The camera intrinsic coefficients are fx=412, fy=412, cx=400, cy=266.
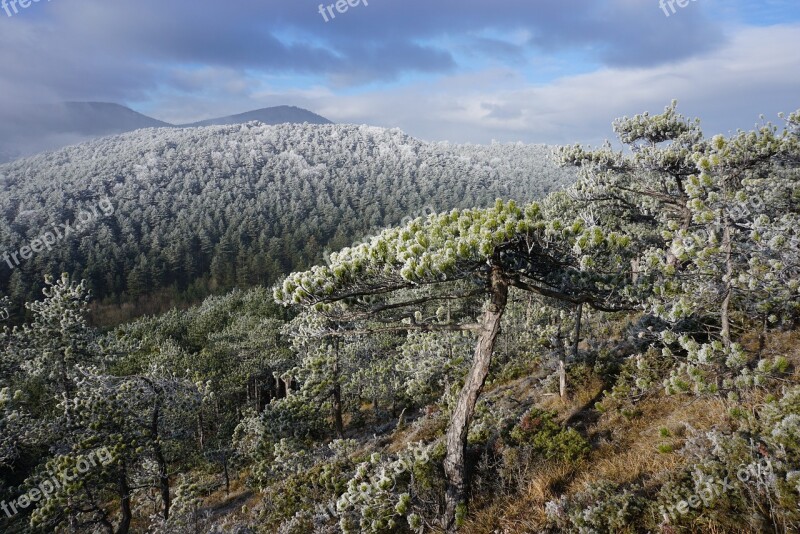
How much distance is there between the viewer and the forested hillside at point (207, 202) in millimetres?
80312

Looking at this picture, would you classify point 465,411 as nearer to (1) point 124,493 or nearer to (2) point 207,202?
(1) point 124,493

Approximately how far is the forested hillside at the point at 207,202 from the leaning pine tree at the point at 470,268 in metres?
32.0

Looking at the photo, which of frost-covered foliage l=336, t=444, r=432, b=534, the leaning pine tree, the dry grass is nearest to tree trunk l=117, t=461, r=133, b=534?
frost-covered foliage l=336, t=444, r=432, b=534

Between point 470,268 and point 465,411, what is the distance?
3111mm

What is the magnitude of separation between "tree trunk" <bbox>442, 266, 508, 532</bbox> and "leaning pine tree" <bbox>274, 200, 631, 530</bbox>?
0.06ft

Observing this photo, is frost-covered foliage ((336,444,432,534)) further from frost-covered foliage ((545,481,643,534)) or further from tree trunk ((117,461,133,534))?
tree trunk ((117,461,133,534))

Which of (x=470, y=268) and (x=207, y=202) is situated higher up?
(x=470, y=268)

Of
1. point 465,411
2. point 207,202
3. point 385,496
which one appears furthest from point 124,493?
point 207,202

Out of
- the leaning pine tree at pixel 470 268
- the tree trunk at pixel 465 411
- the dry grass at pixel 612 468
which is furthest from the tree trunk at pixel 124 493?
the dry grass at pixel 612 468

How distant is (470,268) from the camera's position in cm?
682

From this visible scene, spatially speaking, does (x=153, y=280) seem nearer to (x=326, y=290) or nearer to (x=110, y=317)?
(x=110, y=317)

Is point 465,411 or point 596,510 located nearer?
point 596,510

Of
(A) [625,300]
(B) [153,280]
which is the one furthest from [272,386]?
(B) [153,280]

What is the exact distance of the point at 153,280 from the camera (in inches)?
3120
